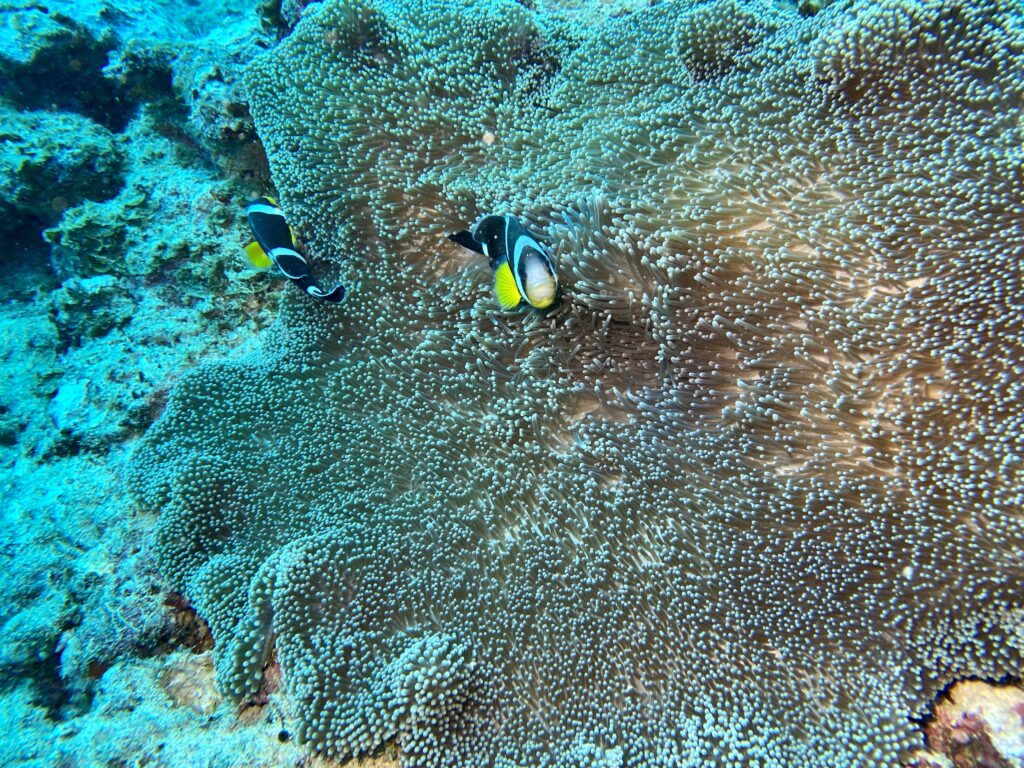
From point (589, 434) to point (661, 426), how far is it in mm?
289

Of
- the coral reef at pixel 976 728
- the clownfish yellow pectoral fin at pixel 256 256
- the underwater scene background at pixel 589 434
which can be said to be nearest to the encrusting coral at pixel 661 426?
the underwater scene background at pixel 589 434

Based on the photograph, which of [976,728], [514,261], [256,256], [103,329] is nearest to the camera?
[976,728]

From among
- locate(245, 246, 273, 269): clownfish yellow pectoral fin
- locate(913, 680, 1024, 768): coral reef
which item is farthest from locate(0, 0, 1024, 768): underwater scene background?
locate(245, 246, 273, 269): clownfish yellow pectoral fin

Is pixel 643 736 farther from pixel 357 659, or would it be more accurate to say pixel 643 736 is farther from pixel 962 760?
pixel 357 659

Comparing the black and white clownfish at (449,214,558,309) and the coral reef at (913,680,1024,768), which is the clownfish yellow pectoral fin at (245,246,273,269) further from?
the coral reef at (913,680,1024,768)

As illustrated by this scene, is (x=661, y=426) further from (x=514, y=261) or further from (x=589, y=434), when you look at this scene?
(x=514, y=261)

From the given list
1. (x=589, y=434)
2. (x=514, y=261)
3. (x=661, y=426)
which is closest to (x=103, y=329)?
(x=514, y=261)

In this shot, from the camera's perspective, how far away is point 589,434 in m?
2.28

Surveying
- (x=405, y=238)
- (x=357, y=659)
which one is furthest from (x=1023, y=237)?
(x=357, y=659)

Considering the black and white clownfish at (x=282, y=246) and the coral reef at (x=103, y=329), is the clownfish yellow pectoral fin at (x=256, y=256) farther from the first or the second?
the coral reef at (x=103, y=329)

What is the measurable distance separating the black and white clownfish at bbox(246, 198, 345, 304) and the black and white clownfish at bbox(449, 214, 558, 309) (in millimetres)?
904

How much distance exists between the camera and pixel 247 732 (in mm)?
2426

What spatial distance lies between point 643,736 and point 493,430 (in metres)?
1.28

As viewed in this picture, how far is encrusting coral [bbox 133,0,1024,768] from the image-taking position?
1839mm
